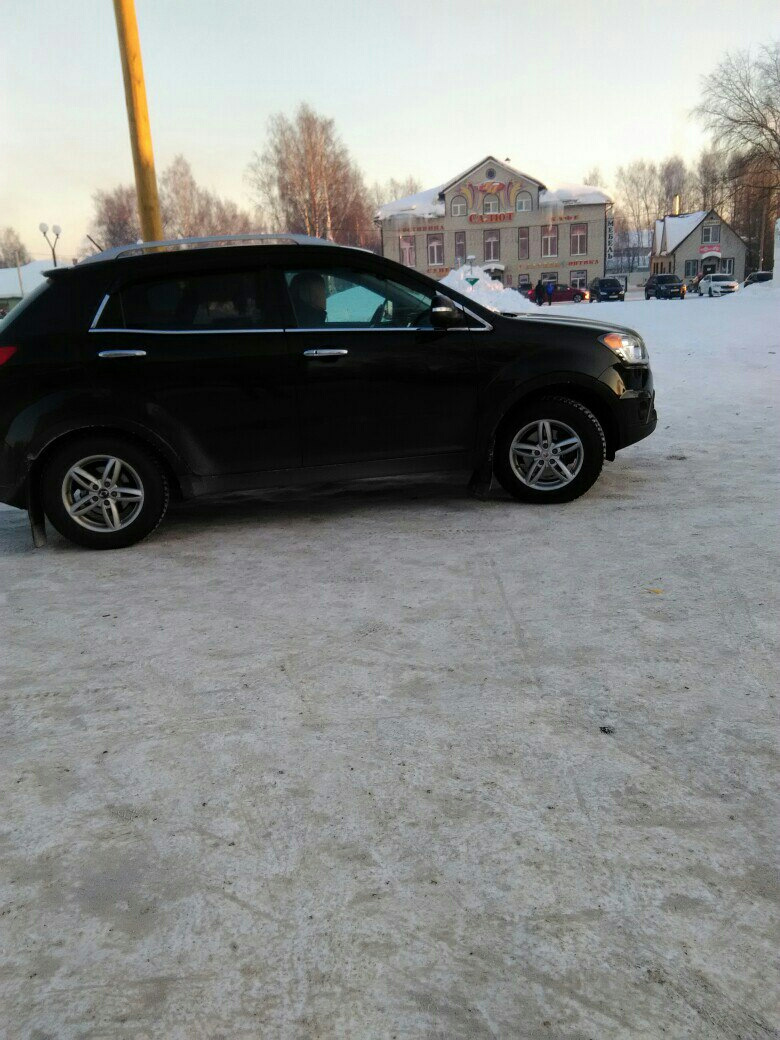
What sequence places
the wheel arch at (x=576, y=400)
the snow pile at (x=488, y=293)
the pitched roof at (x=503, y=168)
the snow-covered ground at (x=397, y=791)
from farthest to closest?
1. the pitched roof at (x=503, y=168)
2. the snow pile at (x=488, y=293)
3. the wheel arch at (x=576, y=400)
4. the snow-covered ground at (x=397, y=791)

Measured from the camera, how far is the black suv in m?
5.13

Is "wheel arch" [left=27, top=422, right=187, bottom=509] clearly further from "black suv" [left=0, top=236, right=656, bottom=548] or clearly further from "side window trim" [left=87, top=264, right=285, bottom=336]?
"side window trim" [left=87, top=264, right=285, bottom=336]

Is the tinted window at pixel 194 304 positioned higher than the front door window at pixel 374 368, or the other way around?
the tinted window at pixel 194 304

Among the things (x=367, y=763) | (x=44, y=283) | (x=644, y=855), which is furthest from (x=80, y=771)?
(x=44, y=283)

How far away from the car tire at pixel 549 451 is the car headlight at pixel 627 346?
1.57 feet

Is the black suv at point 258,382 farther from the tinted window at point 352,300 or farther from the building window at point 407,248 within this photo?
the building window at point 407,248

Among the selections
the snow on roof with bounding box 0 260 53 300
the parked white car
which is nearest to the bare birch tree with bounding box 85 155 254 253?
the snow on roof with bounding box 0 260 53 300

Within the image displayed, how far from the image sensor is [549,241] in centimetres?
6994

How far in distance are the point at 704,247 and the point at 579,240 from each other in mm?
21166

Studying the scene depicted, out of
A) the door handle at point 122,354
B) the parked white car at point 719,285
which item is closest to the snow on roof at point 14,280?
the parked white car at point 719,285

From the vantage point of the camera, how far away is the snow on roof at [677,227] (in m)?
83.4

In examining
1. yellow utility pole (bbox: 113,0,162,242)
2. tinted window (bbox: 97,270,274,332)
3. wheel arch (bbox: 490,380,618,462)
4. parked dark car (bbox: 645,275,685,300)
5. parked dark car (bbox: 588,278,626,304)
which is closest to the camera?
tinted window (bbox: 97,270,274,332)

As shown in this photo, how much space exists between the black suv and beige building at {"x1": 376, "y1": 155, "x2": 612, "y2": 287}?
65121mm

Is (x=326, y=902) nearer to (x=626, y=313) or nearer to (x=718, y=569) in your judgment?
(x=718, y=569)
